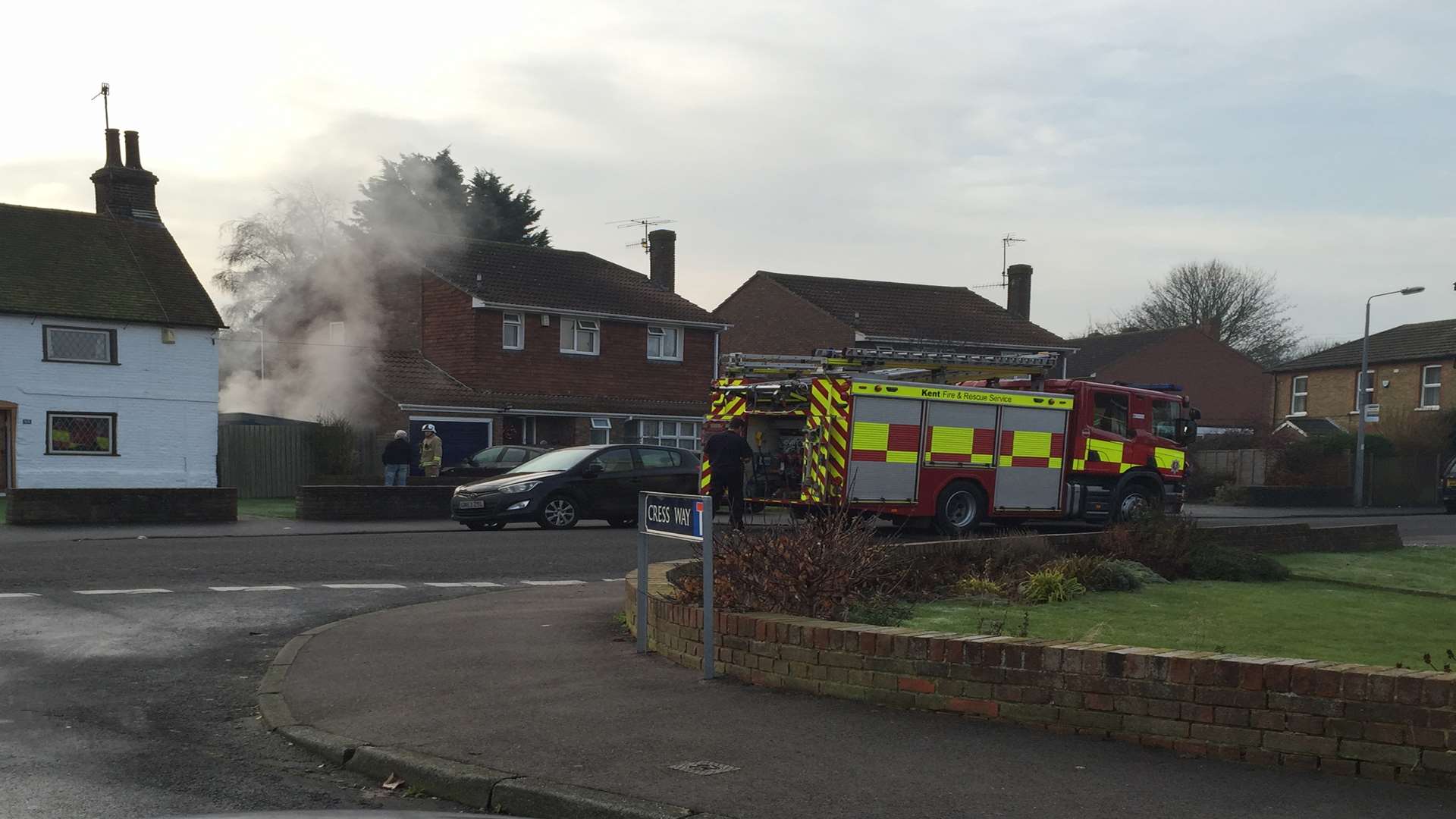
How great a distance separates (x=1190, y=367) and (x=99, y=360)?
45360 mm

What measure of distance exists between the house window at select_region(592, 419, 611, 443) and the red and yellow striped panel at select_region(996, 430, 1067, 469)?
1928cm

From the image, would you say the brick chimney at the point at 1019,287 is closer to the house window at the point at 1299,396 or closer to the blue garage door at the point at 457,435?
the house window at the point at 1299,396

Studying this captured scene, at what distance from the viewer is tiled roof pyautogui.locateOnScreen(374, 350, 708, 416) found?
35.2m

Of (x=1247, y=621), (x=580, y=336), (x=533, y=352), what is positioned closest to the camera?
(x=1247, y=621)

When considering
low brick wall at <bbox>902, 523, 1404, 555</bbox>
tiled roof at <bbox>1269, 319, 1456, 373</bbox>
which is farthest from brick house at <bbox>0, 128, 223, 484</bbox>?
tiled roof at <bbox>1269, 319, 1456, 373</bbox>

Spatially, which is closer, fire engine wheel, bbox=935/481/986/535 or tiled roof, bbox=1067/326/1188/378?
fire engine wheel, bbox=935/481/986/535

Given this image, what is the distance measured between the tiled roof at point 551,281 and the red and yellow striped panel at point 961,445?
20.3 m

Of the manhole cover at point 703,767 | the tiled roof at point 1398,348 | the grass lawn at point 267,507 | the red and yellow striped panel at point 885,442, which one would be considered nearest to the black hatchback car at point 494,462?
the grass lawn at point 267,507

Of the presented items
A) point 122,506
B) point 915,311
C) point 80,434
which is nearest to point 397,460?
point 122,506

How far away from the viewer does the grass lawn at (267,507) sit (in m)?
24.5

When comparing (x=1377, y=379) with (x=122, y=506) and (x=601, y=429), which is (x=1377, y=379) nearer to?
(x=601, y=429)

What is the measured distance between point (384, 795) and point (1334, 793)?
388 cm

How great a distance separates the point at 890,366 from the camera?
21.1 metres

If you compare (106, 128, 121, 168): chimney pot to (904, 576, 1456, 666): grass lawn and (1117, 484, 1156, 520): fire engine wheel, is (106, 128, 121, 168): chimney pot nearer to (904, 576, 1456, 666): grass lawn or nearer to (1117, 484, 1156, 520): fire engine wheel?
(1117, 484, 1156, 520): fire engine wheel
